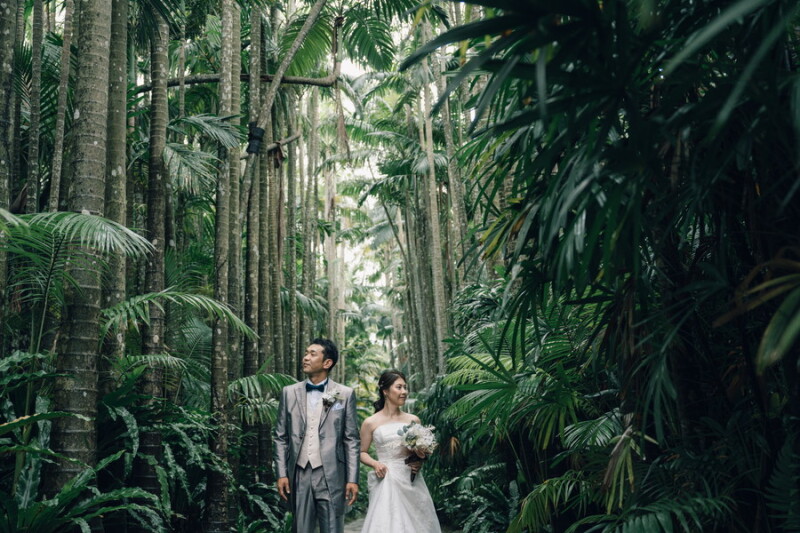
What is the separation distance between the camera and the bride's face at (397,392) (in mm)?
5457

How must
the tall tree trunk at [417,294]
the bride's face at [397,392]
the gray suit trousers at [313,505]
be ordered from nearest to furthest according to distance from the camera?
the gray suit trousers at [313,505], the bride's face at [397,392], the tall tree trunk at [417,294]

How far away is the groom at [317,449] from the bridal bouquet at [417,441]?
46 cm

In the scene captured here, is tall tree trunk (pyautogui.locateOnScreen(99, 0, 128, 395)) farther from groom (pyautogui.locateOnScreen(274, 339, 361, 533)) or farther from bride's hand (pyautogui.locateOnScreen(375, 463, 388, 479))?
bride's hand (pyautogui.locateOnScreen(375, 463, 388, 479))

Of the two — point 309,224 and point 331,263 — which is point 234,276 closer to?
point 309,224

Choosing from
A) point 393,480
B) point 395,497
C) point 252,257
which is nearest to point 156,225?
point 252,257

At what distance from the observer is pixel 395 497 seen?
5.14 metres

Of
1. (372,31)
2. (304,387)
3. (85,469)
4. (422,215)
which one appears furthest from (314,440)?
(422,215)

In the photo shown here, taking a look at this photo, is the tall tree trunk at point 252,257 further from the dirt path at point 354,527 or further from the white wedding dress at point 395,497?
the white wedding dress at point 395,497

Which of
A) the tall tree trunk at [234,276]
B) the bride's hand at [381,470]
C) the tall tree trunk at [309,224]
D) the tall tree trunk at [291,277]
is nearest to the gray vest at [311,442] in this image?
the bride's hand at [381,470]

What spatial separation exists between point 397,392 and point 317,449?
2.89 ft

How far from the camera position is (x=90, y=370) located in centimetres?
439

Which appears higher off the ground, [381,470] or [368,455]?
[368,455]

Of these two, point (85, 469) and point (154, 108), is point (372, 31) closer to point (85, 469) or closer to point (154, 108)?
point (154, 108)

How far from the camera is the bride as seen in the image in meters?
5.05
